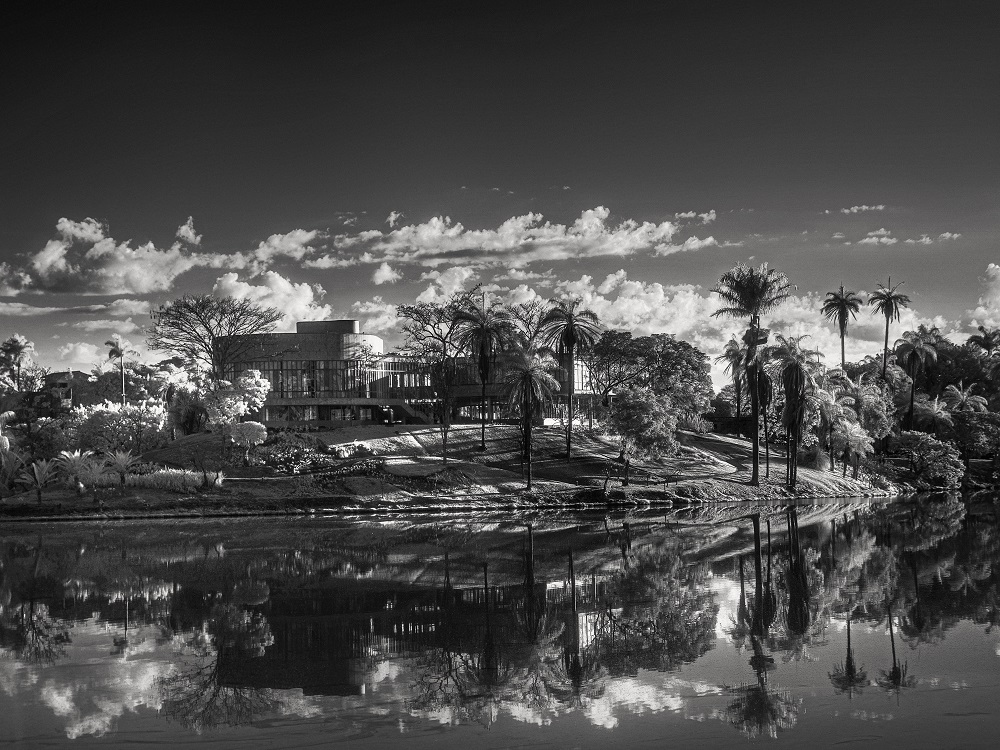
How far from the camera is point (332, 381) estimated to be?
89875mm

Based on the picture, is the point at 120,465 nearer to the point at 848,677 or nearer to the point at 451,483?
the point at 451,483

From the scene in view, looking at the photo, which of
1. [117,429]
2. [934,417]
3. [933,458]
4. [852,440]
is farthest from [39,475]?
[934,417]

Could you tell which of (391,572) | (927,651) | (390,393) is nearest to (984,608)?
(927,651)

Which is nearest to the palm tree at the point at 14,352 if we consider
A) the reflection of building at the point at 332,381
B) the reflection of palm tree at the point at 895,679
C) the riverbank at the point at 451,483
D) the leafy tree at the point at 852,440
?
the reflection of building at the point at 332,381

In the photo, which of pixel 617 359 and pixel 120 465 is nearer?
pixel 120 465

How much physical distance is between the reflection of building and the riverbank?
855 inches

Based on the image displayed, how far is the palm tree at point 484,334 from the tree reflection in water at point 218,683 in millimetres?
43242

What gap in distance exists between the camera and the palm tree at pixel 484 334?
60.9 m

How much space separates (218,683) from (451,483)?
40.4m

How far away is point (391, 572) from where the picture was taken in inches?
1007

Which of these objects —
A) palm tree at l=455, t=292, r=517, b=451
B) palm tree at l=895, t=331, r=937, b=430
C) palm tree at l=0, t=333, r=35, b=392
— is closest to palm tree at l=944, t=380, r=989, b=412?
palm tree at l=895, t=331, r=937, b=430

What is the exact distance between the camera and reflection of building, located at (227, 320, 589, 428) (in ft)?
291

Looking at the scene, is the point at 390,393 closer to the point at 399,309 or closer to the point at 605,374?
the point at 399,309

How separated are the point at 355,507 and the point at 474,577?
25.9m
